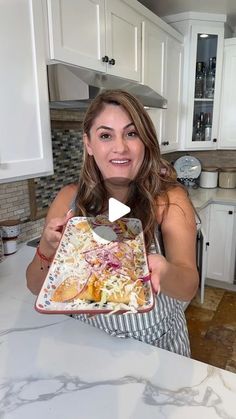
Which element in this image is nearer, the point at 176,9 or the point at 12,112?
the point at 12,112

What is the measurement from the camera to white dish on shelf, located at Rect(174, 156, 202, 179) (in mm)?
2898

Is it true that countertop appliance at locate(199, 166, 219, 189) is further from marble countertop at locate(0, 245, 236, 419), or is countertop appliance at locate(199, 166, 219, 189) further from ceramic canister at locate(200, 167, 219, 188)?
marble countertop at locate(0, 245, 236, 419)

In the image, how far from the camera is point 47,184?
5.39ft

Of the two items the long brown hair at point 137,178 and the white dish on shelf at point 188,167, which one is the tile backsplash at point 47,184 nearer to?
the long brown hair at point 137,178

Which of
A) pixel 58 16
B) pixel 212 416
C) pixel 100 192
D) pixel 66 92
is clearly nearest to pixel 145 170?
pixel 100 192

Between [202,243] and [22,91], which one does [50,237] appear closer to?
[22,91]

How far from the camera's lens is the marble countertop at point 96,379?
1.90ft

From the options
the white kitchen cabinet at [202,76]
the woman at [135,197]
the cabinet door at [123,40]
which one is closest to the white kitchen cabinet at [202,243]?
the white kitchen cabinet at [202,76]

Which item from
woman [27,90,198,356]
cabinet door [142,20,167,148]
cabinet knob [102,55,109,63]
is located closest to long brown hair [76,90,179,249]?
woman [27,90,198,356]

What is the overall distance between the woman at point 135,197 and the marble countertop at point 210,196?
1.42 metres

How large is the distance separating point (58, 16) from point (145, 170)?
2.52 ft

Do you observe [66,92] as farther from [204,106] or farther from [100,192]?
[204,106]

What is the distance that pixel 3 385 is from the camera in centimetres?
64

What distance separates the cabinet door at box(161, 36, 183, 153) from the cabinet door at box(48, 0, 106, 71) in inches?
37.1
